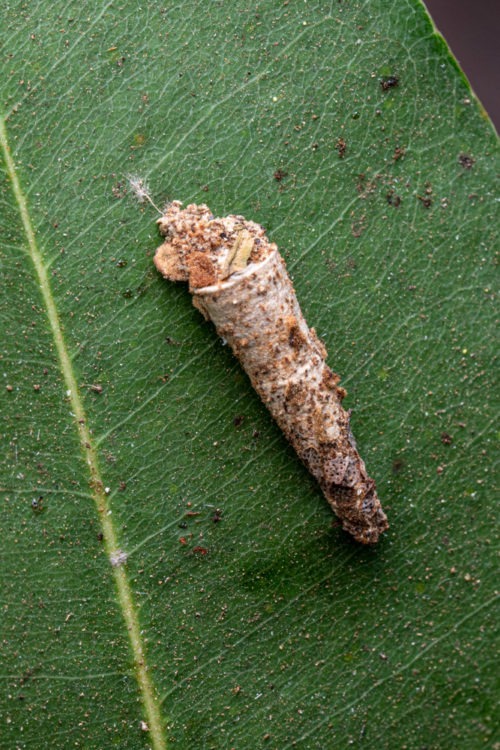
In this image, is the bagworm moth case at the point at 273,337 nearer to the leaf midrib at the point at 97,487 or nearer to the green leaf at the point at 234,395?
the green leaf at the point at 234,395

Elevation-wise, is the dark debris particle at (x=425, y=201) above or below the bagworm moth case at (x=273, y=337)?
above

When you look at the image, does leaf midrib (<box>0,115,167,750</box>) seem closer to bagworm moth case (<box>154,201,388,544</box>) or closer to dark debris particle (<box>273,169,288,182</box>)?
bagworm moth case (<box>154,201,388,544</box>)

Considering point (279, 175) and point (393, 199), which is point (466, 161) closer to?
point (393, 199)

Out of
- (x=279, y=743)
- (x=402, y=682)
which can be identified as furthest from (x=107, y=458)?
(x=402, y=682)

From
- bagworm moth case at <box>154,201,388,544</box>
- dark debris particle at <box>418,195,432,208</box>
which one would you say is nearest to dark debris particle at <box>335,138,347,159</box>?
dark debris particle at <box>418,195,432,208</box>

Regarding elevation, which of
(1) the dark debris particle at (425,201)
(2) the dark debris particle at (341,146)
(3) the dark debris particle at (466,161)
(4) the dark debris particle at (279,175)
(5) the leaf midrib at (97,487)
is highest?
(3) the dark debris particle at (466,161)

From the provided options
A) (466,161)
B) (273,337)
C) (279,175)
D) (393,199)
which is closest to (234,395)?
(273,337)

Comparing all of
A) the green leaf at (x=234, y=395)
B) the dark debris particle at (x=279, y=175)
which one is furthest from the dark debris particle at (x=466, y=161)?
the dark debris particle at (x=279, y=175)
